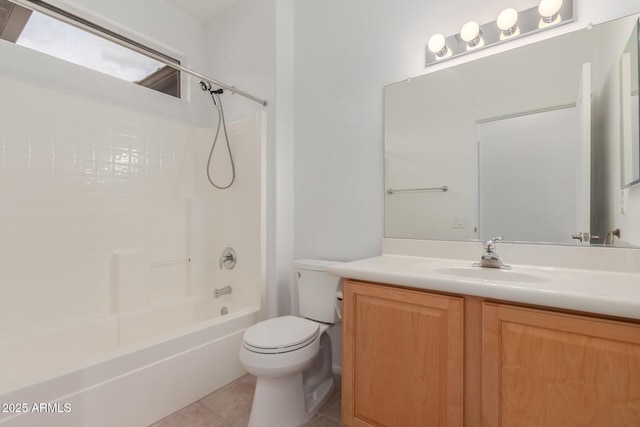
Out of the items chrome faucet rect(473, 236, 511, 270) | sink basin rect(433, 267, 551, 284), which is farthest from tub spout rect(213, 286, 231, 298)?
chrome faucet rect(473, 236, 511, 270)

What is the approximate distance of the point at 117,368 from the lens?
4.30ft

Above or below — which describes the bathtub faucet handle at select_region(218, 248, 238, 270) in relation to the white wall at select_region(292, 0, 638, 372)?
below

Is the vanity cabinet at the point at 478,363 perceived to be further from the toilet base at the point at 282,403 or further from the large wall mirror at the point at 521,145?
the large wall mirror at the point at 521,145

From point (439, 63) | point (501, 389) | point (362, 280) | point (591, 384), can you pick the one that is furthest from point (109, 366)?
point (439, 63)

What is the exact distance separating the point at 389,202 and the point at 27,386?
5.82 ft

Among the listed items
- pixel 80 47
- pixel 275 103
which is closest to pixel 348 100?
Result: pixel 275 103

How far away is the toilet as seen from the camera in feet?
4.35

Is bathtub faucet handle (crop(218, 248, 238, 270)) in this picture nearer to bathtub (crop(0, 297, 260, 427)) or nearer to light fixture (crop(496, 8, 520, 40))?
bathtub (crop(0, 297, 260, 427))

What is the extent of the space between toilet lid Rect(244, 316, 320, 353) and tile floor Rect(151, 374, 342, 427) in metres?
0.44

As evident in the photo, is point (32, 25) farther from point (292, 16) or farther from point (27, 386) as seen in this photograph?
point (27, 386)

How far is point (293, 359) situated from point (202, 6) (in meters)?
2.71

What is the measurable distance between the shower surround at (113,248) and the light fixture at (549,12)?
1.63m

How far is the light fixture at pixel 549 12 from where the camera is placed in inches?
50.0

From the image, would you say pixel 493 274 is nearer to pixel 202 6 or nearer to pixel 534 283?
pixel 534 283
